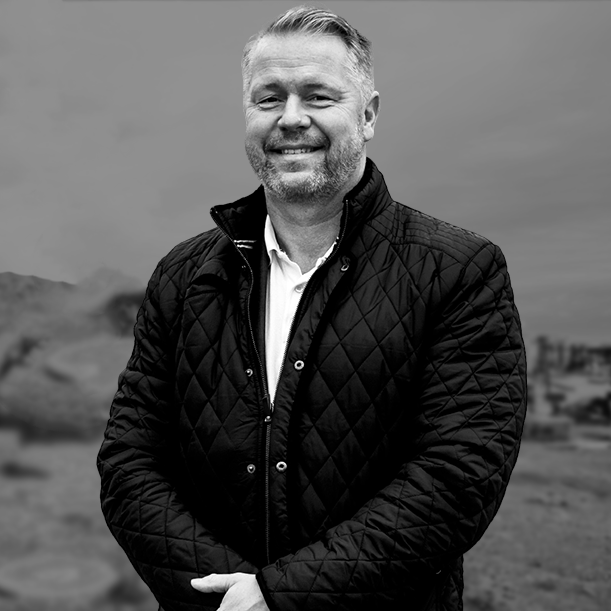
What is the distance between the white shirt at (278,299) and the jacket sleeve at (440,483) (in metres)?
0.37

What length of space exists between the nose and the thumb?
3.75ft

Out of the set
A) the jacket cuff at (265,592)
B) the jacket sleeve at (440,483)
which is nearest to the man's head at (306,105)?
the jacket sleeve at (440,483)

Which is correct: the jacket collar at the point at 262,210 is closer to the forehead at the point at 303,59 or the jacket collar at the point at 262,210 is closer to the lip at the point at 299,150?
the lip at the point at 299,150

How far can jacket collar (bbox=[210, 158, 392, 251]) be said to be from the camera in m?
2.04

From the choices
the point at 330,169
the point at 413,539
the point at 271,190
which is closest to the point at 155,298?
the point at 271,190

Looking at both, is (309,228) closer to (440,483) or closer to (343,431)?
(343,431)

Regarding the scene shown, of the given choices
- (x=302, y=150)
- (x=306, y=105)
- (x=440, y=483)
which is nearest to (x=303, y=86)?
(x=306, y=105)

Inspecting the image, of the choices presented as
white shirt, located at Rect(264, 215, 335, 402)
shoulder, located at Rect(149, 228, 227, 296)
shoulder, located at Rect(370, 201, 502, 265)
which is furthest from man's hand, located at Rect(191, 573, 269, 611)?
shoulder, located at Rect(370, 201, 502, 265)

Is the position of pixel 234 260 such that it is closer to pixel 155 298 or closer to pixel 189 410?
pixel 155 298

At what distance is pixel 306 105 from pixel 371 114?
260 millimetres

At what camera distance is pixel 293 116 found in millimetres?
2002

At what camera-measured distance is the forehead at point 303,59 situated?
6.63ft

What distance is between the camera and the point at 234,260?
215 centimetres

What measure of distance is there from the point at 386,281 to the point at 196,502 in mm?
788
